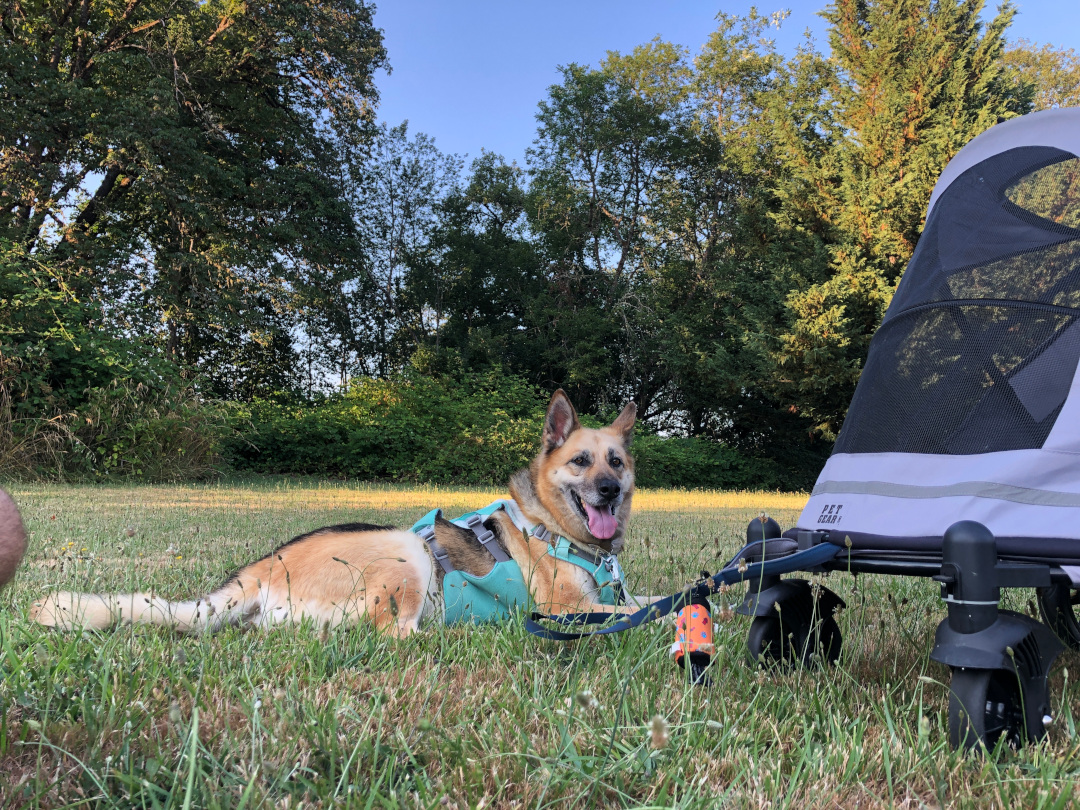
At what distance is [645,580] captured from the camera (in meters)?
3.80

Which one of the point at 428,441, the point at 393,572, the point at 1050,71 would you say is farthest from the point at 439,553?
the point at 1050,71

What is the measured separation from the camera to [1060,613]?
234cm

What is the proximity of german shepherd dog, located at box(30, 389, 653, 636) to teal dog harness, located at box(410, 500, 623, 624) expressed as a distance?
39 millimetres

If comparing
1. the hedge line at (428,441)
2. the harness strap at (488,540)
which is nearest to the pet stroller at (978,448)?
the harness strap at (488,540)

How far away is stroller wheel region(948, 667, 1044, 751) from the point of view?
140 centimetres

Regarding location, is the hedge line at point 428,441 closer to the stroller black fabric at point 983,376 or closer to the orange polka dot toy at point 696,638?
the stroller black fabric at point 983,376

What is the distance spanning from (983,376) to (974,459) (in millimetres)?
309

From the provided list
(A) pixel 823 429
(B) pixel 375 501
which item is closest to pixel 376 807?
(B) pixel 375 501

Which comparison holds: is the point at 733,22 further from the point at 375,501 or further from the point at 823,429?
the point at 375,501

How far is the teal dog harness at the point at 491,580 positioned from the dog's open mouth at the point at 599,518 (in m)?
0.36

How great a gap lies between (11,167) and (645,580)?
1944 centimetres

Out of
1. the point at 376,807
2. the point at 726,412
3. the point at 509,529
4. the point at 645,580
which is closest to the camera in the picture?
the point at 376,807

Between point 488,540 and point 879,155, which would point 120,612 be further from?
point 879,155

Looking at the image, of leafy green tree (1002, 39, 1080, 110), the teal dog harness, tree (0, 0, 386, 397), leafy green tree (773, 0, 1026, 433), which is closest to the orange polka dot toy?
the teal dog harness
